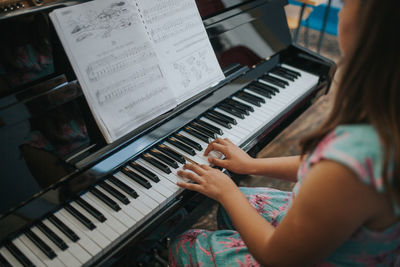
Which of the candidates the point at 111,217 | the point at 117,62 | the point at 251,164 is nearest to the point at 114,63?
the point at 117,62

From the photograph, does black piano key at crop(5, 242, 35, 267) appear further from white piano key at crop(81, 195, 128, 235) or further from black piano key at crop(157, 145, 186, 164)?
black piano key at crop(157, 145, 186, 164)

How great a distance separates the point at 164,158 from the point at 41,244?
19.1 inches

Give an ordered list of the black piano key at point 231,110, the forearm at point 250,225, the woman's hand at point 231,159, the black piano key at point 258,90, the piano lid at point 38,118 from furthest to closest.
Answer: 1. the black piano key at point 258,90
2. the black piano key at point 231,110
3. the woman's hand at point 231,159
4. the piano lid at point 38,118
5. the forearm at point 250,225

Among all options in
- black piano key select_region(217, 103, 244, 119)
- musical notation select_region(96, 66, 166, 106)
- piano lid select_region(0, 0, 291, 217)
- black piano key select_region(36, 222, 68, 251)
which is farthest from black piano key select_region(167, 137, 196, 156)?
black piano key select_region(36, 222, 68, 251)

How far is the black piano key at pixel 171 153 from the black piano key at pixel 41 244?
0.51m

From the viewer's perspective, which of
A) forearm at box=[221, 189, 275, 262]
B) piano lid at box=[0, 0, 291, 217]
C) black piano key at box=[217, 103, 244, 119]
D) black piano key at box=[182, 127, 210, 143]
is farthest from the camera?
black piano key at box=[217, 103, 244, 119]

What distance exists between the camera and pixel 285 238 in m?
0.72

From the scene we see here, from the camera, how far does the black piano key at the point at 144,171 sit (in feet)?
3.50

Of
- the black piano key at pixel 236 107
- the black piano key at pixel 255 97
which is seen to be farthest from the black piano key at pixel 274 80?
the black piano key at pixel 236 107

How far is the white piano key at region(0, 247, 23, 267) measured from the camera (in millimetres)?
835

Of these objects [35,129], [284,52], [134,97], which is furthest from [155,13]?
[284,52]

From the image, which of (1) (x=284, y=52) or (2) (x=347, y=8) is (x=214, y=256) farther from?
(1) (x=284, y=52)

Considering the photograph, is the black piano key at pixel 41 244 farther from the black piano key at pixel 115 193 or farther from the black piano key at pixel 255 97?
the black piano key at pixel 255 97

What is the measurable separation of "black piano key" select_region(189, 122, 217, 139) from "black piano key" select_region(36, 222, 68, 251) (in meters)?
0.67
